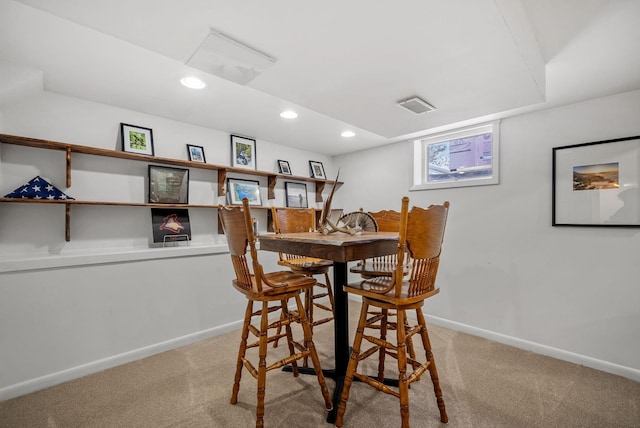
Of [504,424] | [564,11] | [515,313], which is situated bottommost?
[504,424]

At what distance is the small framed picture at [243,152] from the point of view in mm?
3377

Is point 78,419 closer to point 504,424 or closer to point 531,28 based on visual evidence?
point 504,424

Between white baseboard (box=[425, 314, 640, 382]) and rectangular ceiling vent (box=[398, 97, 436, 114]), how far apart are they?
2222mm

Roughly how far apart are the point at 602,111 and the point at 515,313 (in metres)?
1.85

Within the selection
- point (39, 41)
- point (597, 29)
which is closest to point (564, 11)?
point (597, 29)

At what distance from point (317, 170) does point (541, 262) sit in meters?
2.85

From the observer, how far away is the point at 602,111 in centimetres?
232

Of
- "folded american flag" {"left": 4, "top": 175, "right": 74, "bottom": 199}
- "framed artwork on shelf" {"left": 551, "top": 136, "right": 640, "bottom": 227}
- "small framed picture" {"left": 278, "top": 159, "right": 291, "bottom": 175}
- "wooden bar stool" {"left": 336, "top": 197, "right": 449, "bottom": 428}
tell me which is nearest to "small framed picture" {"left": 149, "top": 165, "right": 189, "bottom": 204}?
"folded american flag" {"left": 4, "top": 175, "right": 74, "bottom": 199}

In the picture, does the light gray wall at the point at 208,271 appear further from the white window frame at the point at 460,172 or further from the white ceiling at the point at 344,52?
the white ceiling at the point at 344,52

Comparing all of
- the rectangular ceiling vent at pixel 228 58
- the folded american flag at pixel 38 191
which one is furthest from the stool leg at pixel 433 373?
the folded american flag at pixel 38 191

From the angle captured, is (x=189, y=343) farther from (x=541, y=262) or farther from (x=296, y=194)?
(x=541, y=262)

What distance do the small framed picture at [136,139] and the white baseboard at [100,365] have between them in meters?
1.74

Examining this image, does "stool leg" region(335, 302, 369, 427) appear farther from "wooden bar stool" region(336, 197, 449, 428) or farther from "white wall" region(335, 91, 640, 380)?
"white wall" region(335, 91, 640, 380)

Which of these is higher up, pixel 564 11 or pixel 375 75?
pixel 564 11
